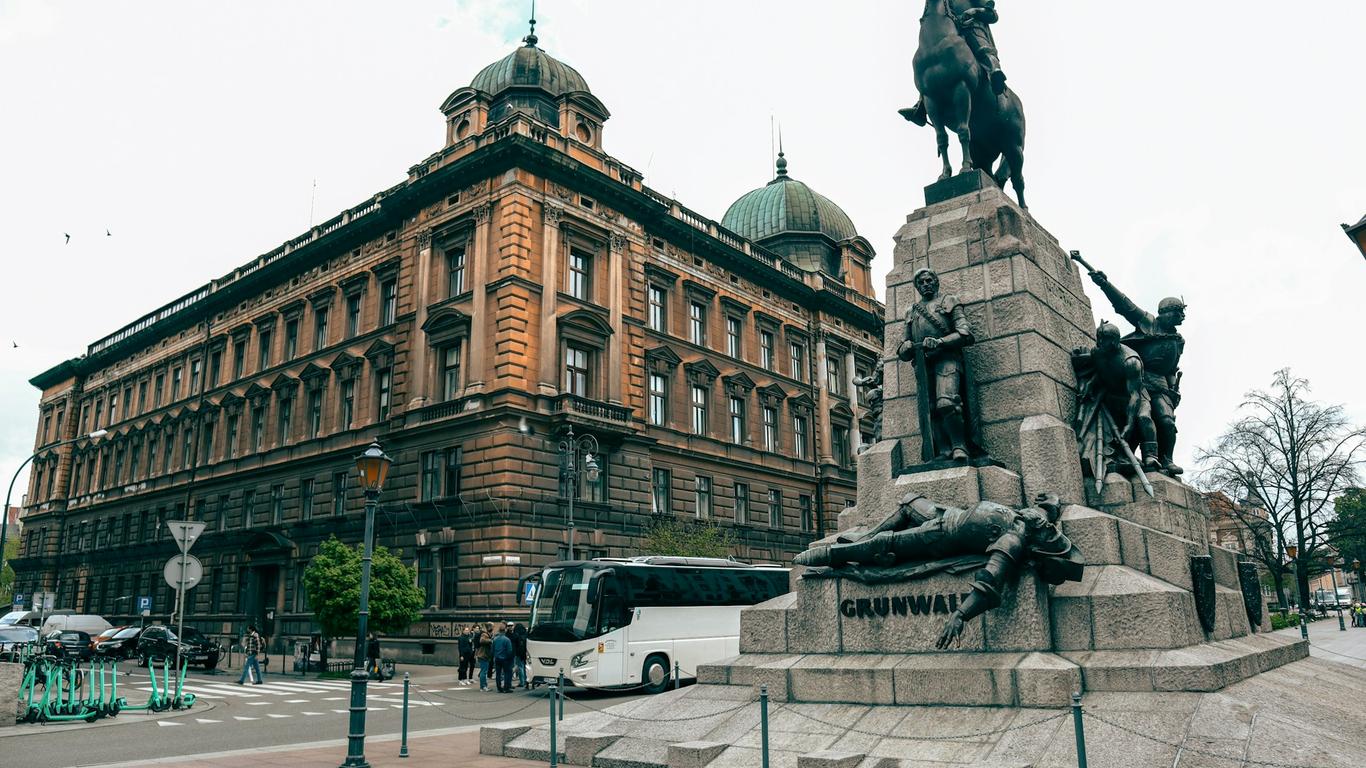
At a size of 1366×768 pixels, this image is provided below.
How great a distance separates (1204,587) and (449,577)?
89.9 feet

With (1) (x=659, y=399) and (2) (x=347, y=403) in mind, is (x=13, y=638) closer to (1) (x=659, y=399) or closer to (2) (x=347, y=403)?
(2) (x=347, y=403)

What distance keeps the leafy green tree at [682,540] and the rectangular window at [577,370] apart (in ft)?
19.2

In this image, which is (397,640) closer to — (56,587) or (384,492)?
(384,492)

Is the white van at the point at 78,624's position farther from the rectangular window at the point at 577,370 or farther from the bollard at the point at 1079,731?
the bollard at the point at 1079,731

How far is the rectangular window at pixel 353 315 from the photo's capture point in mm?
41875

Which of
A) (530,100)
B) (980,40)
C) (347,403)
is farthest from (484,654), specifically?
(530,100)

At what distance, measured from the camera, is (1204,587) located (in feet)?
35.1

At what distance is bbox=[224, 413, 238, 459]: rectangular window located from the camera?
47312mm

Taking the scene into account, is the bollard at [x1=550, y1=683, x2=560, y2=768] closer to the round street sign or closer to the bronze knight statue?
the bronze knight statue

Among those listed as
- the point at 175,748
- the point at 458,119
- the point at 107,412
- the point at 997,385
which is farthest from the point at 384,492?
the point at 107,412

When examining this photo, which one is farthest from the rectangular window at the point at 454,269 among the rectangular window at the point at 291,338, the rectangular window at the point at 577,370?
the rectangular window at the point at 291,338

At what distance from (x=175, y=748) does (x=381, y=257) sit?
2931 cm

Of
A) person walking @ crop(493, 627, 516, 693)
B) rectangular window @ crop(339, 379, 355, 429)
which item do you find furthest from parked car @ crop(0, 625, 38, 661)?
person walking @ crop(493, 627, 516, 693)

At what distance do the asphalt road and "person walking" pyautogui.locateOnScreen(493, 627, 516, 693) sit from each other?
65 cm
